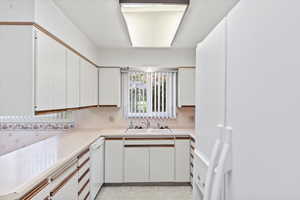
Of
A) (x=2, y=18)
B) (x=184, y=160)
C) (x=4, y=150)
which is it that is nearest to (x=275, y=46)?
(x=2, y=18)

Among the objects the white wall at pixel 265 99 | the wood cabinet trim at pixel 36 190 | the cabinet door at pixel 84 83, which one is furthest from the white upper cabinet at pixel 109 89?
the white wall at pixel 265 99

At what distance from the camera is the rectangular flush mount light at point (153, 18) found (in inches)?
79.5

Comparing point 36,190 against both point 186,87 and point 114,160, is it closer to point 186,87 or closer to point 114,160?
point 114,160

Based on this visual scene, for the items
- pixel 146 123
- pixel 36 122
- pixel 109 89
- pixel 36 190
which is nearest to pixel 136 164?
pixel 146 123

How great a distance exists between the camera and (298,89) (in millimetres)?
480

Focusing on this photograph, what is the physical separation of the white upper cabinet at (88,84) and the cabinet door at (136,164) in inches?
40.4

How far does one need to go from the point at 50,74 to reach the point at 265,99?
200 cm

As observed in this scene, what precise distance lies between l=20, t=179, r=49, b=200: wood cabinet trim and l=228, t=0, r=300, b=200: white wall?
124 centimetres

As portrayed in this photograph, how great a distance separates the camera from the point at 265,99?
0.61 meters

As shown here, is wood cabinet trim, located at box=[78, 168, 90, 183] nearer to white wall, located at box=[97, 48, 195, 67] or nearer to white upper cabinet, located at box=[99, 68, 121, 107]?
white upper cabinet, located at box=[99, 68, 121, 107]

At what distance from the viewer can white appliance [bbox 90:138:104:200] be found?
291cm

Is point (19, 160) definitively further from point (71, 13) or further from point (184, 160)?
point (184, 160)

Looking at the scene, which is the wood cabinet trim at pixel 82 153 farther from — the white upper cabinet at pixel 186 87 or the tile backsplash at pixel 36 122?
the white upper cabinet at pixel 186 87

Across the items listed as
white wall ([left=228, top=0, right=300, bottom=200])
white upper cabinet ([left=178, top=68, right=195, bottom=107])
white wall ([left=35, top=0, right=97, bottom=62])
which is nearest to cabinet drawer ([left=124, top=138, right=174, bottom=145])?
white upper cabinet ([left=178, top=68, right=195, bottom=107])
